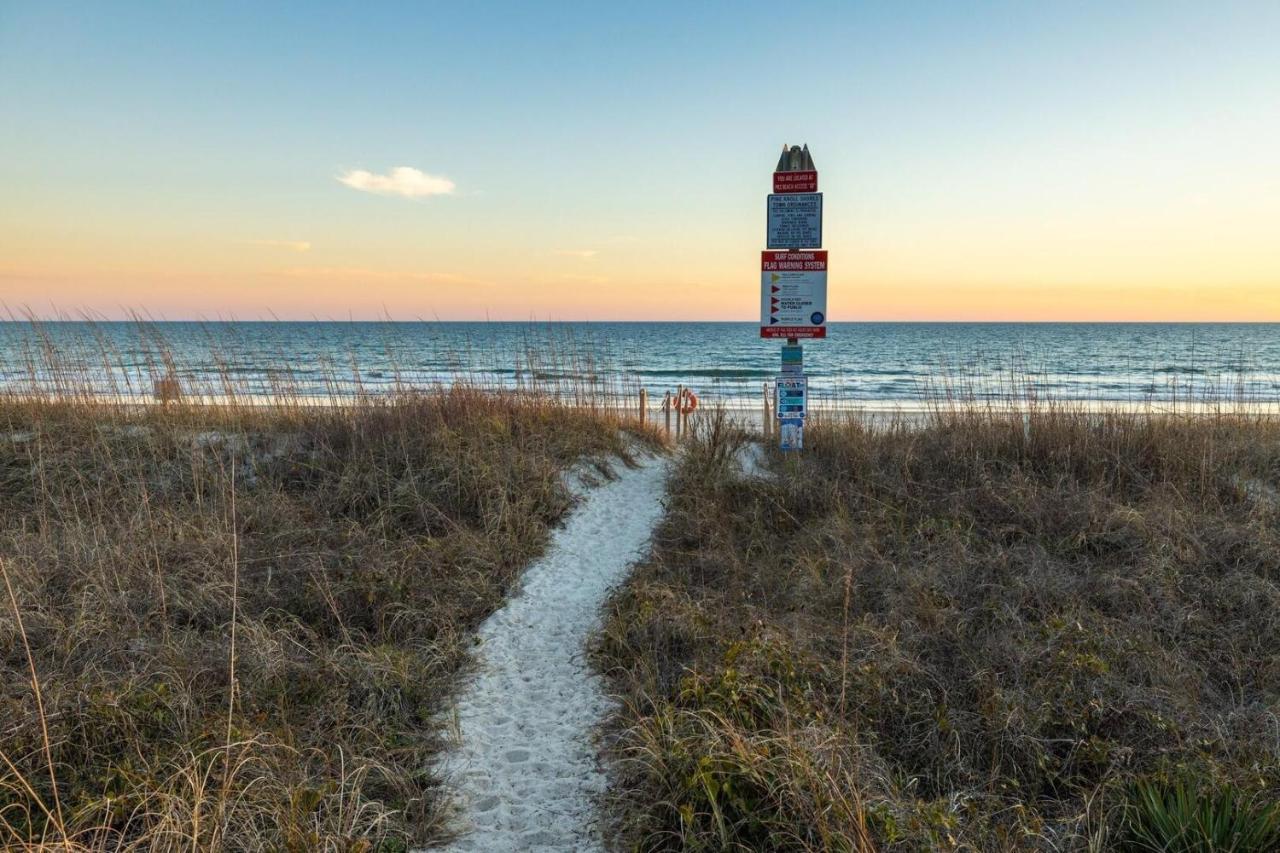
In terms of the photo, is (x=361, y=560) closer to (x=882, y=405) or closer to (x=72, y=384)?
(x=72, y=384)

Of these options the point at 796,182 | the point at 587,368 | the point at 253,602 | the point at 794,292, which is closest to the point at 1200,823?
the point at 253,602

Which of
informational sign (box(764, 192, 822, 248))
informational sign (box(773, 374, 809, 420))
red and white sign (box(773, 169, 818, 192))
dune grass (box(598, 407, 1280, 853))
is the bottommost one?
dune grass (box(598, 407, 1280, 853))

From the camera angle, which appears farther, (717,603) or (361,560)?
(361,560)

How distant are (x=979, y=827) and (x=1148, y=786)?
681mm

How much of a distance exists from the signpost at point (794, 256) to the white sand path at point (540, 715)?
3.14m

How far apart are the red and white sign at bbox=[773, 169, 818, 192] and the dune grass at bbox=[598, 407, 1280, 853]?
3.14 meters

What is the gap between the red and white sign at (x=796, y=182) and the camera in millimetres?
7340

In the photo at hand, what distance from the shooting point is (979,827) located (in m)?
2.43

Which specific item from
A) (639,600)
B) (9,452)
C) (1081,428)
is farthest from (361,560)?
(1081,428)

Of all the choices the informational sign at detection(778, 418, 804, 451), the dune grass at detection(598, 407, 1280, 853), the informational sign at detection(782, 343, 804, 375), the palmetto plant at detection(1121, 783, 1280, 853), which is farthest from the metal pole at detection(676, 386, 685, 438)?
the palmetto plant at detection(1121, 783, 1280, 853)

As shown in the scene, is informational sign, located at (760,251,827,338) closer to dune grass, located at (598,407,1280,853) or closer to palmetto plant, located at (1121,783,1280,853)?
dune grass, located at (598,407,1280,853)

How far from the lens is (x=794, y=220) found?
24.2 ft

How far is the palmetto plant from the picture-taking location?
2.21 metres

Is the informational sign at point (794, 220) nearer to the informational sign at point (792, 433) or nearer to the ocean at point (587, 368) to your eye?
the informational sign at point (792, 433)
